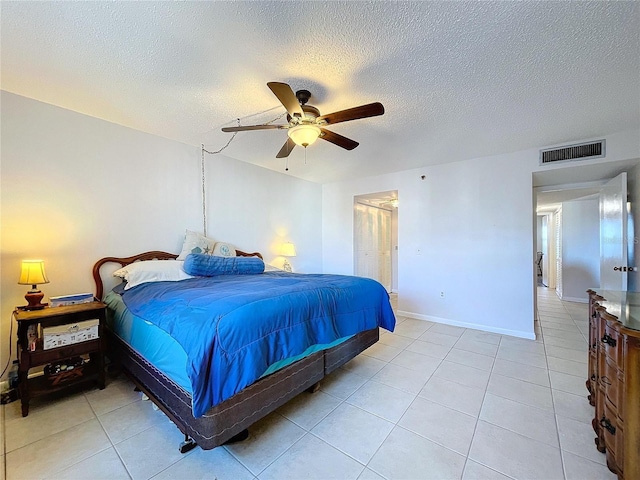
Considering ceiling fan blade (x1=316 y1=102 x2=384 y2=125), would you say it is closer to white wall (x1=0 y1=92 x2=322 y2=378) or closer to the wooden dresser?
the wooden dresser

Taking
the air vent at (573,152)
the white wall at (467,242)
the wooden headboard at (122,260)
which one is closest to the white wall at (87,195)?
the wooden headboard at (122,260)

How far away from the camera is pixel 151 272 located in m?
2.65

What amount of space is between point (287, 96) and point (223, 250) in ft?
7.85

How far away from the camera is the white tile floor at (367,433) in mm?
1450

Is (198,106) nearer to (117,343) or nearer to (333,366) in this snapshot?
(117,343)

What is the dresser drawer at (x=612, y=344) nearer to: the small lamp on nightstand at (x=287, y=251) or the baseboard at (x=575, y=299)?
the small lamp on nightstand at (x=287, y=251)

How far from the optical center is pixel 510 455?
1.54 metres

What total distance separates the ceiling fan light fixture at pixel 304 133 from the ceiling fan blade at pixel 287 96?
0.39 ft

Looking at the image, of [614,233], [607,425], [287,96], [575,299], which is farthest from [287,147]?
[575,299]

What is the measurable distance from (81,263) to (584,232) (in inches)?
341

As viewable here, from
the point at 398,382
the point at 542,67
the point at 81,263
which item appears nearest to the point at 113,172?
the point at 81,263

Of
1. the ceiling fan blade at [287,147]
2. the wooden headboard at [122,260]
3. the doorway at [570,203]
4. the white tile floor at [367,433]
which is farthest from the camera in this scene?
the doorway at [570,203]

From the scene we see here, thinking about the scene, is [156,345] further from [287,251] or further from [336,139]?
[287,251]

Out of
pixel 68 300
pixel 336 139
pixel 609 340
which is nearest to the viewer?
pixel 609 340
